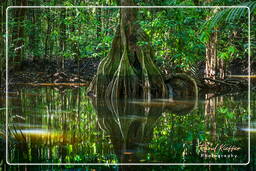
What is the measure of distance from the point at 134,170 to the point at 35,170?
71 cm

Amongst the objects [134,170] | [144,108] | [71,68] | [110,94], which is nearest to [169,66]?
[110,94]

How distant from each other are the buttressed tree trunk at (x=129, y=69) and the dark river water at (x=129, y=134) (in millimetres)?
1518

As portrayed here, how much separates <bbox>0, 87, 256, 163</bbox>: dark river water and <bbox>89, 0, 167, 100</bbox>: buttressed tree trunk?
4.98ft

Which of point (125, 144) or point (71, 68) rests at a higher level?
point (71, 68)

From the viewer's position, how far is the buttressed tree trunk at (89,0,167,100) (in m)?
8.59

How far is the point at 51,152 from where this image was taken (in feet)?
11.2

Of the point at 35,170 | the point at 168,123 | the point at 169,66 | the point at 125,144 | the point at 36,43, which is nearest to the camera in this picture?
the point at 35,170

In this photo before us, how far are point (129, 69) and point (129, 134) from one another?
4.37 meters

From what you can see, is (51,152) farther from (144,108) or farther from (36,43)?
(36,43)

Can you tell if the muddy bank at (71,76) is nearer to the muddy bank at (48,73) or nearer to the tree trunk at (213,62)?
the muddy bank at (48,73)

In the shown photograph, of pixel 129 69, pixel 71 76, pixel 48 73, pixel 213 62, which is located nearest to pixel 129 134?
pixel 129 69
